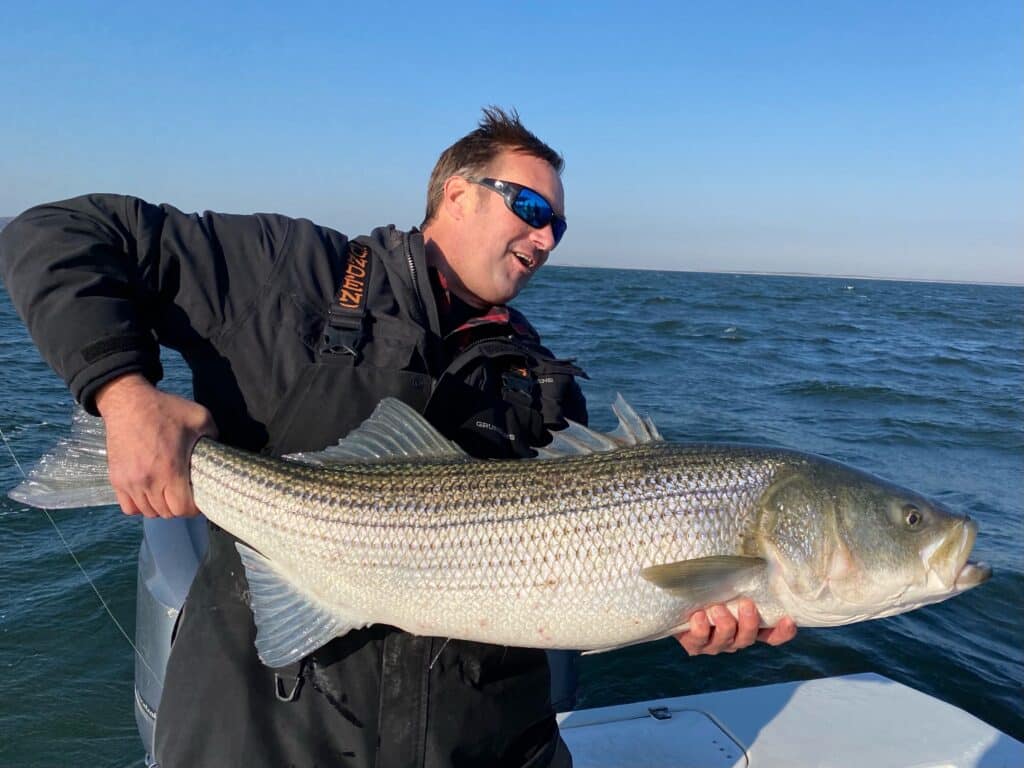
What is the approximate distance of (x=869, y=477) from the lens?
10.8 feet

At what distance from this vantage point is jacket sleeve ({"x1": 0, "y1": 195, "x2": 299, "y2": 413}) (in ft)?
8.59

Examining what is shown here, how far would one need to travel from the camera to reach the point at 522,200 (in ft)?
11.6

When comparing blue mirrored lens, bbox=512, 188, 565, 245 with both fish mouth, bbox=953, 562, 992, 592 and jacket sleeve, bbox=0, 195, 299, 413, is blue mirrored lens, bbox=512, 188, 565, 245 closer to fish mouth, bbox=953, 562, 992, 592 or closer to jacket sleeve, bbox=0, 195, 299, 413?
jacket sleeve, bbox=0, 195, 299, 413

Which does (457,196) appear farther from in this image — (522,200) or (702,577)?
(702,577)

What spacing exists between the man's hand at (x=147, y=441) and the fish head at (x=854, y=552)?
2.33 meters

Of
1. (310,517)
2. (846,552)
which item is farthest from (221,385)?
(846,552)

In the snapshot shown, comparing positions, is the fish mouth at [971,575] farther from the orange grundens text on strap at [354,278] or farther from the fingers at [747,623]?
the orange grundens text on strap at [354,278]

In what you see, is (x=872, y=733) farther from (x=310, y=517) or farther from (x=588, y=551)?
(x=310, y=517)

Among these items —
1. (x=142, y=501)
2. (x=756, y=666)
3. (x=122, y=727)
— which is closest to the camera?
(x=142, y=501)

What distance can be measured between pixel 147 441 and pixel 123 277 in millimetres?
635

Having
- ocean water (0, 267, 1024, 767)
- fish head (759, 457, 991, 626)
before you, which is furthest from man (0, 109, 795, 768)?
ocean water (0, 267, 1024, 767)

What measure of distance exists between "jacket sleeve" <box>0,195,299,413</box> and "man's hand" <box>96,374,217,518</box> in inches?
3.5

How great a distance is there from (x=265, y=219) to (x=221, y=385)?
0.73m

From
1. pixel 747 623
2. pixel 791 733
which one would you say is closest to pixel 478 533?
pixel 747 623
